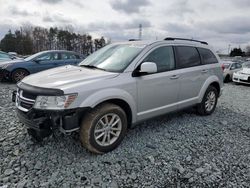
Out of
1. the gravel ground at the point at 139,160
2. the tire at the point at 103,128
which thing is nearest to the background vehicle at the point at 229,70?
the gravel ground at the point at 139,160

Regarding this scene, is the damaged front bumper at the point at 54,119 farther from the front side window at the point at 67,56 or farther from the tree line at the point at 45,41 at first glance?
the tree line at the point at 45,41

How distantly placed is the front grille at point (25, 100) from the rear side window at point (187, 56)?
9.21 ft

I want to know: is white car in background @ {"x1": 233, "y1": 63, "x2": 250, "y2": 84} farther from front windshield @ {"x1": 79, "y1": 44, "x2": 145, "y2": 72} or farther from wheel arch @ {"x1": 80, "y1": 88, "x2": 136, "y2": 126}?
wheel arch @ {"x1": 80, "y1": 88, "x2": 136, "y2": 126}

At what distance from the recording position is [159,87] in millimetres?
3990

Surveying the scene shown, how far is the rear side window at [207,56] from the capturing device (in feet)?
17.0

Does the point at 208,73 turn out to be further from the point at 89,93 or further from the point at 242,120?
the point at 89,93

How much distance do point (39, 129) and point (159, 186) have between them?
1.70m

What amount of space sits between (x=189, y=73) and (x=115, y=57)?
164cm

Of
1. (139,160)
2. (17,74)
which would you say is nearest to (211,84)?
(139,160)

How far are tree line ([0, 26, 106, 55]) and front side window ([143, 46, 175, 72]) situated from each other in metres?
41.1

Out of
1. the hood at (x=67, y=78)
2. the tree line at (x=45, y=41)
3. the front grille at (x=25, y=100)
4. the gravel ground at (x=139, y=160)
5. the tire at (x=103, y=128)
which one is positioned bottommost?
the gravel ground at (x=139, y=160)

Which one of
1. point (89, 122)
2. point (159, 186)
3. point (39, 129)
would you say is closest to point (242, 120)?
point (159, 186)

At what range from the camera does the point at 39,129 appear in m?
2.93

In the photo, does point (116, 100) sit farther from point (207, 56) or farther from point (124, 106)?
point (207, 56)
